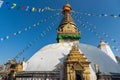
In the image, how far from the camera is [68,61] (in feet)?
79.5

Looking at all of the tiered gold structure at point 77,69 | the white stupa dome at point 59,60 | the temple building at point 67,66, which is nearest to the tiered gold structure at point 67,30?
the temple building at point 67,66

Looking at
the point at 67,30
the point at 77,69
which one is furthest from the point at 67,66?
the point at 67,30

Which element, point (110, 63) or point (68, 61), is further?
point (110, 63)

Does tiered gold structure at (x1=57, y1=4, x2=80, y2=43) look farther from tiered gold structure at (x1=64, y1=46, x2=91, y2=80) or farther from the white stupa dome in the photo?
tiered gold structure at (x1=64, y1=46, x2=91, y2=80)

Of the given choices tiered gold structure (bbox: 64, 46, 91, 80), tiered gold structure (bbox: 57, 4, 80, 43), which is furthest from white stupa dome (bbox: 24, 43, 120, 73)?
tiered gold structure (bbox: 57, 4, 80, 43)

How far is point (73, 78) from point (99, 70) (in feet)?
14.2

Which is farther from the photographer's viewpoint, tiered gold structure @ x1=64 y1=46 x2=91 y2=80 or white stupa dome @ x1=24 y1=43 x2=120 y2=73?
white stupa dome @ x1=24 y1=43 x2=120 y2=73

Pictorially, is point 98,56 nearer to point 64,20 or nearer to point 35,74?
point 35,74

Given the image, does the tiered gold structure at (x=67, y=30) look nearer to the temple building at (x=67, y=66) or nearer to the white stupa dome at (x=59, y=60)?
the temple building at (x=67, y=66)

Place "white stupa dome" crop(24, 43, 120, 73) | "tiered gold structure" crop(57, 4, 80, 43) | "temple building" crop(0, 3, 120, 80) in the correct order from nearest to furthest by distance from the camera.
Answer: "temple building" crop(0, 3, 120, 80) < "white stupa dome" crop(24, 43, 120, 73) < "tiered gold structure" crop(57, 4, 80, 43)

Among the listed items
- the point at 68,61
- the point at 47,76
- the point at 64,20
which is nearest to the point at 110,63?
the point at 68,61

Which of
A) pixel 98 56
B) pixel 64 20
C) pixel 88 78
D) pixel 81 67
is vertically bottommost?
pixel 88 78

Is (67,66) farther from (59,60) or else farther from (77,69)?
(59,60)

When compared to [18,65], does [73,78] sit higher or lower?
lower
